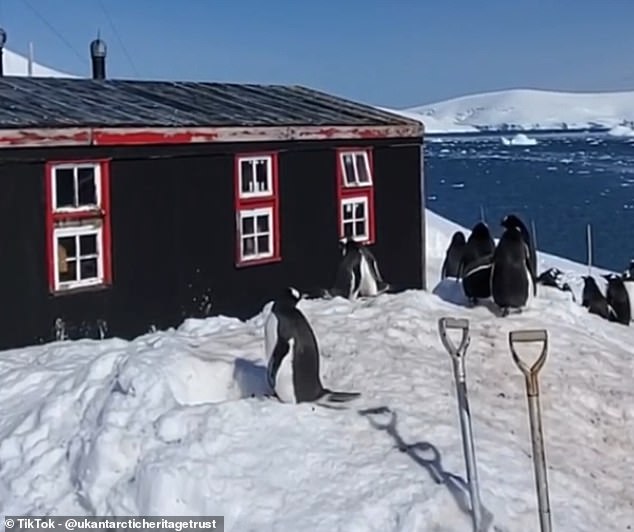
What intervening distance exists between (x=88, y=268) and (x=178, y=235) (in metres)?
1.12

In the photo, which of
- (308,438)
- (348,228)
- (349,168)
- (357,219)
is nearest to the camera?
(308,438)

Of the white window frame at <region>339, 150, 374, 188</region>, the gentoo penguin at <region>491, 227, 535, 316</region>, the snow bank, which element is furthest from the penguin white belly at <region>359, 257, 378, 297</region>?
the snow bank

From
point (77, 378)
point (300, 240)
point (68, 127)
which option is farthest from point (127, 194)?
point (77, 378)

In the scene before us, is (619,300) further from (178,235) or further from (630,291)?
(178,235)

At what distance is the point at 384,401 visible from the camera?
266 inches

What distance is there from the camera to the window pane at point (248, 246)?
11.2 meters

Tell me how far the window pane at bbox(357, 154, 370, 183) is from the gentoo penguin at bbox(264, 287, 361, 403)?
570 cm

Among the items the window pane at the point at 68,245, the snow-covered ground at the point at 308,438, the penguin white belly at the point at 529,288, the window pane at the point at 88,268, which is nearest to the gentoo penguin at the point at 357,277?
the penguin white belly at the point at 529,288

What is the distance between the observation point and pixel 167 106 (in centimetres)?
1143

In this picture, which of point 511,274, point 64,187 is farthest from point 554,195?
point 64,187

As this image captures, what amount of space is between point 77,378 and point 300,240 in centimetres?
509

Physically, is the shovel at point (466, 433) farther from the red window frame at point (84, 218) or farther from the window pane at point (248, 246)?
the window pane at point (248, 246)

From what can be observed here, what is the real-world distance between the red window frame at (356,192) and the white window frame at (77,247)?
3.39m

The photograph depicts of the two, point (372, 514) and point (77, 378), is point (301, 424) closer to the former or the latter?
point (372, 514)
